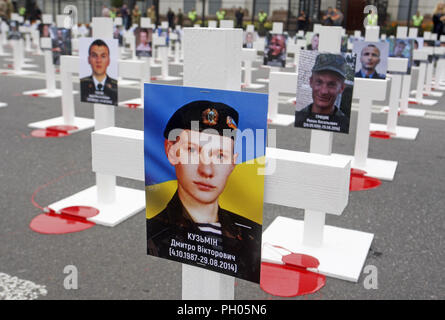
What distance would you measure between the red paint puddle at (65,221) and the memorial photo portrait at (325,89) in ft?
5.60

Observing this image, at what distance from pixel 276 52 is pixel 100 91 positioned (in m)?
6.36

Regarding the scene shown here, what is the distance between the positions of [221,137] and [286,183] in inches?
7.6

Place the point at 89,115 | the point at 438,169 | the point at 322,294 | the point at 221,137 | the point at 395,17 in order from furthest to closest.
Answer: the point at 395,17
the point at 89,115
the point at 438,169
the point at 322,294
the point at 221,137

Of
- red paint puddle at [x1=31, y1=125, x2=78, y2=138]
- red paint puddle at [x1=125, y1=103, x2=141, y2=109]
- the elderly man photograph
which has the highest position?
the elderly man photograph

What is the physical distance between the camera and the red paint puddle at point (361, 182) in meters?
4.80

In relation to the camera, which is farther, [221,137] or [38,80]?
[38,80]

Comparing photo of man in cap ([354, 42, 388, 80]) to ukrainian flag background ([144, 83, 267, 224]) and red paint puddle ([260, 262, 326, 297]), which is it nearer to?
red paint puddle ([260, 262, 326, 297])

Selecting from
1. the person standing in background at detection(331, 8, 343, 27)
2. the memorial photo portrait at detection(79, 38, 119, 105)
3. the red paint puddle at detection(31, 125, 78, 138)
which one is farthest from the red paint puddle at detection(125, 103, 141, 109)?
the person standing in background at detection(331, 8, 343, 27)

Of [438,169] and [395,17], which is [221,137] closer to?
[438,169]

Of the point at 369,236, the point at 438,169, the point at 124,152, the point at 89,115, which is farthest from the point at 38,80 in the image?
the point at 124,152

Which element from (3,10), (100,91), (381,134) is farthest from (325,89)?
(3,10)

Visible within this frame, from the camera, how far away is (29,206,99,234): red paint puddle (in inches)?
142

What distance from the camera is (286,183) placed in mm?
1247

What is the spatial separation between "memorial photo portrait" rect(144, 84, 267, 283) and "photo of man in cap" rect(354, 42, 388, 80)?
3.80 metres
